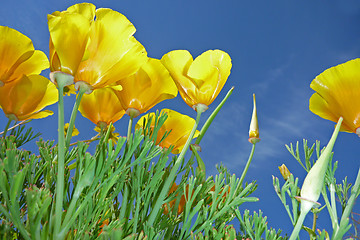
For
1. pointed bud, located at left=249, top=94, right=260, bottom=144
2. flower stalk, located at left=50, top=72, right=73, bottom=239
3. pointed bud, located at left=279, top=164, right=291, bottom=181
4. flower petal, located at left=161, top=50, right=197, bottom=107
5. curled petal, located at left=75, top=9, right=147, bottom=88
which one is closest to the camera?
flower stalk, located at left=50, top=72, right=73, bottom=239

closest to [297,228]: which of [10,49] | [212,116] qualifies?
[212,116]

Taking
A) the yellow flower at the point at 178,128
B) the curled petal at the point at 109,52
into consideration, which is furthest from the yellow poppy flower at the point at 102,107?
the curled petal at the point at 109,52

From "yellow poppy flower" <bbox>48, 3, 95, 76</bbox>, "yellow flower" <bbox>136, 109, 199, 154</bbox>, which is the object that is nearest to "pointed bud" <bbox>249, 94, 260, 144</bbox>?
Result: "yellow flower" <bbox>136, 109, 199, 154</bbox>

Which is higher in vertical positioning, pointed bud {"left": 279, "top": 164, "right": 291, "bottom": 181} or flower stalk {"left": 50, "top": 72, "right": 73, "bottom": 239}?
pointed bud {"left": 279, "top": 164, "right": 291, "bottom": 181}

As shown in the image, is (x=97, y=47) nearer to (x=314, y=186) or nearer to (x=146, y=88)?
(x=146, y=88)

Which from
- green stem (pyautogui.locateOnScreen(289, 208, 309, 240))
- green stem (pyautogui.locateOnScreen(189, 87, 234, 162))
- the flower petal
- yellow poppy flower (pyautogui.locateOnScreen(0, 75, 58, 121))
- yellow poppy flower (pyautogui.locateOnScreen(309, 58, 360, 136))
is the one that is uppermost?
yellow poppy flower (pyautogui.locateOnScreen(309, 58, 360, 136))

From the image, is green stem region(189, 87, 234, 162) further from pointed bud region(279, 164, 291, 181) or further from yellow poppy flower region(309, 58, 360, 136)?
pointed bud region(279, 164, 291, 181)
